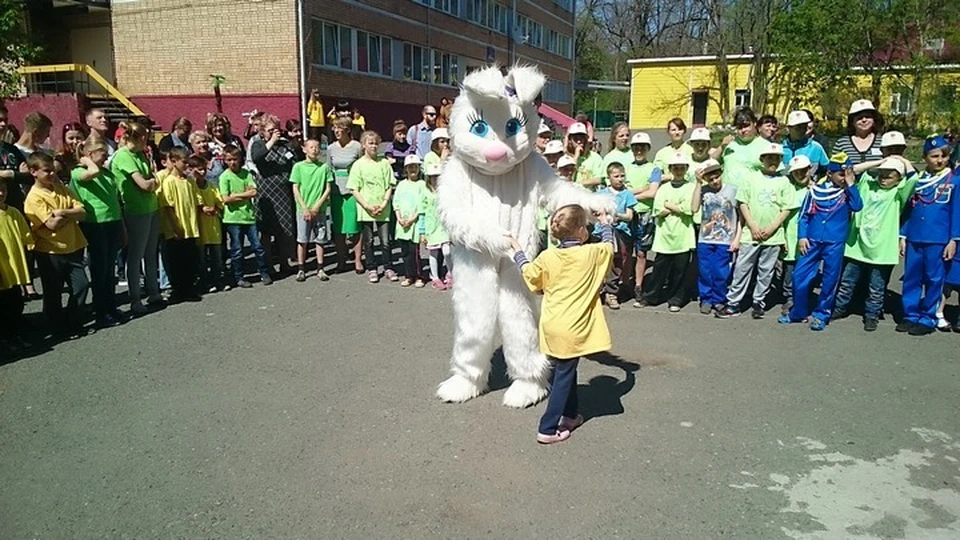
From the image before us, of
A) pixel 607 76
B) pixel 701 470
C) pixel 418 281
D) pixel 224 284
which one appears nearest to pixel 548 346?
pixel 701 470

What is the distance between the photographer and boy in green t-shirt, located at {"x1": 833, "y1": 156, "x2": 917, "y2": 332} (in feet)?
21.6

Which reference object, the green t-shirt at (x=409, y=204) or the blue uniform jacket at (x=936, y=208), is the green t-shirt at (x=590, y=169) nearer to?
the green t-shirt at (x=409, y=204)

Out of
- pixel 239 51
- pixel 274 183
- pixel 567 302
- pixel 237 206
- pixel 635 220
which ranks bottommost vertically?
pixel 567 302

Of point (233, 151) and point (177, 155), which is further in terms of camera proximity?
point (233, 151)

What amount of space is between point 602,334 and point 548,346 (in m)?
0.34

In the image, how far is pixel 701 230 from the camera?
23.6 feet

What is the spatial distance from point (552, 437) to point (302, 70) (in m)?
20.1

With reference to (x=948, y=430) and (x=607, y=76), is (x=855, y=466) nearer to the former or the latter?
(x=948, y=430)

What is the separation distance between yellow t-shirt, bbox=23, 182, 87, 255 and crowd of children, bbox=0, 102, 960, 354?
1cm

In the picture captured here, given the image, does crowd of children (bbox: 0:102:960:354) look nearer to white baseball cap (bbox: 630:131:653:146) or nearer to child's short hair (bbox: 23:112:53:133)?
white baseball cap (bbox: 630:131:653:146)

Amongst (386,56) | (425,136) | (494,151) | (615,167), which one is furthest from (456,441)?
(386,56)

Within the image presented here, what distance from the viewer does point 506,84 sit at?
4.71m

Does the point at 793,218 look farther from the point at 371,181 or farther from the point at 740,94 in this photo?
the point at 740,94

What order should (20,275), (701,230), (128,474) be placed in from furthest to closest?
(701,230) < (20,275) < (128,474)
